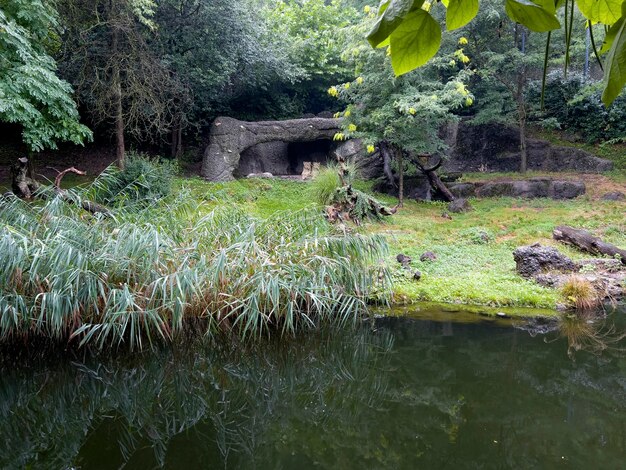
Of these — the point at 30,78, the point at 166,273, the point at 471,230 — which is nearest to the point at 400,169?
the point at 471,230

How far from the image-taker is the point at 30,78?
300 inches

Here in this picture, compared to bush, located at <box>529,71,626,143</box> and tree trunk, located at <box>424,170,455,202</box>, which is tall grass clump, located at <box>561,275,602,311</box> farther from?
bush, located at <box>529,71,626,143</box>

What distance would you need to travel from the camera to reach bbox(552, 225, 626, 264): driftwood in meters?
6.86

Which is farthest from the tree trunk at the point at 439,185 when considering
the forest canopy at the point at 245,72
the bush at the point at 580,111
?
the bush at the point at 580,111

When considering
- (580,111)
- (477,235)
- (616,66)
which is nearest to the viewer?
(616,66)

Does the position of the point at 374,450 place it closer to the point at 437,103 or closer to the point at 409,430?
the point at 409,430

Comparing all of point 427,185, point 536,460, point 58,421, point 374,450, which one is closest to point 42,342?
point 58,421

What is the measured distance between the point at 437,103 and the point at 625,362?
6916 millimetres

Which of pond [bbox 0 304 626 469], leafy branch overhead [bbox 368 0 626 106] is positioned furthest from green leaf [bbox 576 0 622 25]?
pond [bbox 0 304 626 469]

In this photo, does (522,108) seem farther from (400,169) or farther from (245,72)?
(245,72)

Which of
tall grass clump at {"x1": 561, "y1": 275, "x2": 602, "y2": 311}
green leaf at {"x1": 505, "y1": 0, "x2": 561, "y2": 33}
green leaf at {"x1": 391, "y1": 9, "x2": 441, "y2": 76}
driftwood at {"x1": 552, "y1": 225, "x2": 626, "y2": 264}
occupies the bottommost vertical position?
tall grass clump at {"x1": 561, "y1": 275, "x2": 602, "y2": 311}

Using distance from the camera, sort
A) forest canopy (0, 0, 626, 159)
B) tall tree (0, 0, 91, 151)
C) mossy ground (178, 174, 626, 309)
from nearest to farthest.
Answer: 1. mossy ground (178, 174, 626, 309)
2. tall tree (0, 0, 91, 151)
3. forest canopy (0, 0, 626, 159)

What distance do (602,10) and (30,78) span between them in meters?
8.83

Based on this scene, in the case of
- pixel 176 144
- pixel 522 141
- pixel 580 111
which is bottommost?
pixel 176 144
